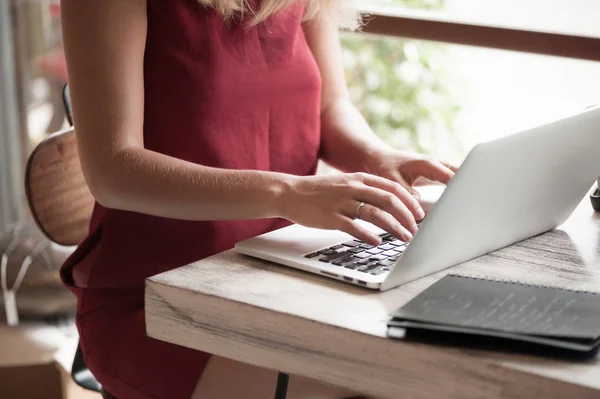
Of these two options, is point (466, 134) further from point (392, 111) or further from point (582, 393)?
point (582, 393)

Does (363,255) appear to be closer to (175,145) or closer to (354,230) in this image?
(354,230)

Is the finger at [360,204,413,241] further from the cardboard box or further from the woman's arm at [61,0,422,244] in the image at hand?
the cardboard box

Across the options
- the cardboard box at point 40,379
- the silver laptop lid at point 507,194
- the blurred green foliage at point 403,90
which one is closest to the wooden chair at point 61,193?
the cardboard box at point 40,379

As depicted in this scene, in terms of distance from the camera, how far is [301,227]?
1.16 meters

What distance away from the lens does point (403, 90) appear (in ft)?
9.62

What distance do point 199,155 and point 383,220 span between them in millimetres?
421

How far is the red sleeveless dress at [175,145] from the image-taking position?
1.31 metres

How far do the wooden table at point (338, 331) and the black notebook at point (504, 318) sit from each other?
0.02 meters

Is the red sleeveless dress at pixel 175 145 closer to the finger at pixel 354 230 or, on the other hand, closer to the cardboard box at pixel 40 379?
the finger at pixel 354 230

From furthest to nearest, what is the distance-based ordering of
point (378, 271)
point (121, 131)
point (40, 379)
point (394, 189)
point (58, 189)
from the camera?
point (40, 379) → point (58, 189) → point (121, 131) → point (394, 189) → point (378, 271)

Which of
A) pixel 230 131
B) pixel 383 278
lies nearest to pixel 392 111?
pixel 230 131

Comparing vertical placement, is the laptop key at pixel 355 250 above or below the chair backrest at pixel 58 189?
above

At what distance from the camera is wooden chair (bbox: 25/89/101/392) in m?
1.49

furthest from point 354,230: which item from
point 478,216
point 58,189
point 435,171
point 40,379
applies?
point 40,379
